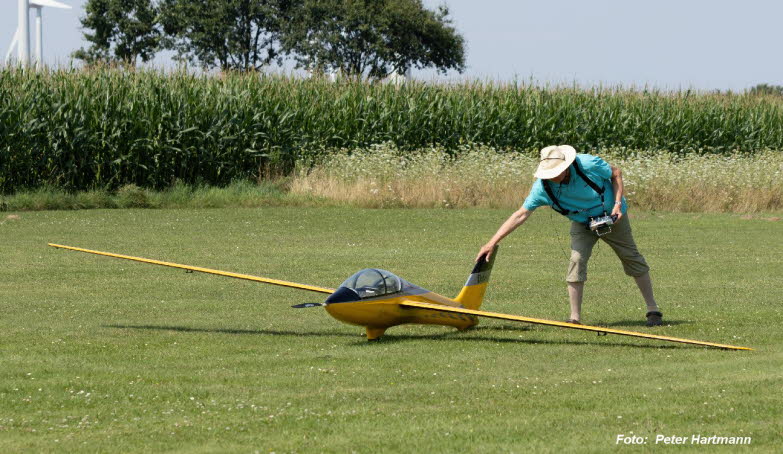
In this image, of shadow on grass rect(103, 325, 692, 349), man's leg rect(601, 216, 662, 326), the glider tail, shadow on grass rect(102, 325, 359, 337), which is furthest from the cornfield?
man's leg rect(601, 216, 662, 326)

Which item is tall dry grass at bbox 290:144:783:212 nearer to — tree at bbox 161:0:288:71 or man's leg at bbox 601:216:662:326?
man's leg at bbox 601:216:662:326

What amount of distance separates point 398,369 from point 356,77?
27.8 meters

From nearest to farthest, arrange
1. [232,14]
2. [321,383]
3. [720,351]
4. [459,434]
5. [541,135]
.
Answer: [459,434]
[321,383]
[720,351]
[541,135]
[232,14]

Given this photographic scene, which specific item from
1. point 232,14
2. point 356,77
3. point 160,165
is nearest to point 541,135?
point 356,77

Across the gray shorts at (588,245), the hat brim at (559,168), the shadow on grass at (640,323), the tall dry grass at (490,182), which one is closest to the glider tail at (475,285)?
the gray shorts at (588,245)

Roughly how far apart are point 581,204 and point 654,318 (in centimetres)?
149

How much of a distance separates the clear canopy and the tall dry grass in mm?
17999

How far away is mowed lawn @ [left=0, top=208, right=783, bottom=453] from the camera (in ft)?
22.6

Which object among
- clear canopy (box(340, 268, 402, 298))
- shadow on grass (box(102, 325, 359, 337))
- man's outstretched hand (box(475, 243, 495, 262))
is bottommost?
shadow on grass (box(102, 325, 359, 337))

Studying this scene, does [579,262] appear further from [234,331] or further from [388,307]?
[234,331]

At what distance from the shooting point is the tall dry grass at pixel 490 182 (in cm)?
2909

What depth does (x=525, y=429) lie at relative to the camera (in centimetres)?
689

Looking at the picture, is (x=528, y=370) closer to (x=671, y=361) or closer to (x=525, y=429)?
(x=671, y=361)

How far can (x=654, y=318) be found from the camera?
1141 cm
